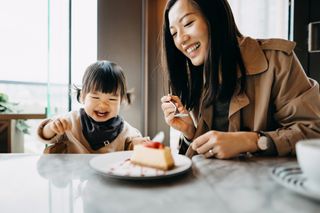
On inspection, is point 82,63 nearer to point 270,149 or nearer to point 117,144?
→ point 117,144

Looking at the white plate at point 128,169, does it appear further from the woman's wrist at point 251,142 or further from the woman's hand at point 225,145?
the woman's wrist at point 251,142

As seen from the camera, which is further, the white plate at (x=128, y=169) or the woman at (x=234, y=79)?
the woman at (x=234, y=79)

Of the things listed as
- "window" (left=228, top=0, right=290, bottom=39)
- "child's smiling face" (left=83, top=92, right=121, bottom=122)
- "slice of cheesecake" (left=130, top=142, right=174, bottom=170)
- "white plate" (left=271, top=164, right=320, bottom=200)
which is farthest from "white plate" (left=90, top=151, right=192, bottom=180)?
"window" (left=228, top=0, right=290, bottom=39)

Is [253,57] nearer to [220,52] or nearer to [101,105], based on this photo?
[220,52]

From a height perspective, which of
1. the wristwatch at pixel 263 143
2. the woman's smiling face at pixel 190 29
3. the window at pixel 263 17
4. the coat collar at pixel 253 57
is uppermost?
the window at pixel 263 17

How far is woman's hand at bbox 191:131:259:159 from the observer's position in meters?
0.67

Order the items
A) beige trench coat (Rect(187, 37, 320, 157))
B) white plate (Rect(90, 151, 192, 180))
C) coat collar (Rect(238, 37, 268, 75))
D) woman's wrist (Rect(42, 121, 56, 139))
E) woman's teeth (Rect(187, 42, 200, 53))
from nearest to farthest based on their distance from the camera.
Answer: white plate (Rect(90, 151, 192, 180)) < beige trench coat (Rect(187, 37, 320, 157)) < coat collar (Rect(238, 37, 268, 75)) < woman's teeth (Rect(187, 42, 200, 53)) < woman's wrist (Rect(42, 121, 56, 139))

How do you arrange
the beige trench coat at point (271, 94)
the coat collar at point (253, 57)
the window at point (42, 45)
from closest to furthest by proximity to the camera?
1. the beige trench coat at point (271, 94)
2. the coat collar at point (253, 57)
3. the window at point (42, 45)

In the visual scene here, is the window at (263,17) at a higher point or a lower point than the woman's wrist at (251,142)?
higher

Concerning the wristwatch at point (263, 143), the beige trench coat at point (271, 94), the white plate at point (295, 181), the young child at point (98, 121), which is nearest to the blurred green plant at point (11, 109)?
the young child at point (98, 121)

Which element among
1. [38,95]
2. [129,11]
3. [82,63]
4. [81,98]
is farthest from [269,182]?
[38,95]

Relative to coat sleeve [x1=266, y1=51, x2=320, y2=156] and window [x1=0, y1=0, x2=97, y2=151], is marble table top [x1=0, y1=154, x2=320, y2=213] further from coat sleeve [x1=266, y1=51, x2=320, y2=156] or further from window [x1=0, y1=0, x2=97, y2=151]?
window [x1=0, y1=0, x2=97, y2=151]

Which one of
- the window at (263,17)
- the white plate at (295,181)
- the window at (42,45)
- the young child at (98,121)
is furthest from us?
the window at (42,45)

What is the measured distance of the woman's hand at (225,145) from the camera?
0.67m
